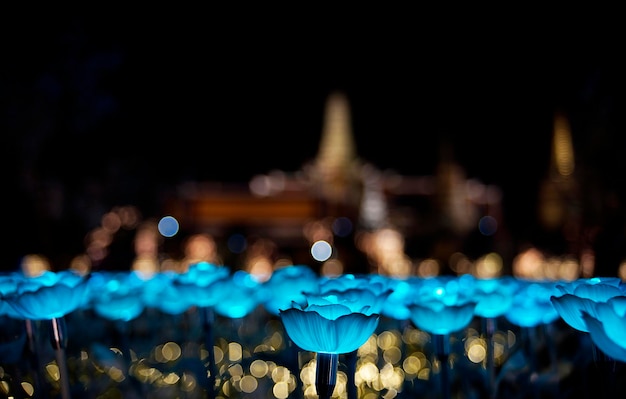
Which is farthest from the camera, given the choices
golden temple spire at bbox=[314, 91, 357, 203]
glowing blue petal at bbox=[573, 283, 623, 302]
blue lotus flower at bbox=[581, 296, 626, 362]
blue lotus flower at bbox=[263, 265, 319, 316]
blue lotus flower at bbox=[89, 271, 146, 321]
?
golden temple spire at bbox=[314, 91, 357, 203]

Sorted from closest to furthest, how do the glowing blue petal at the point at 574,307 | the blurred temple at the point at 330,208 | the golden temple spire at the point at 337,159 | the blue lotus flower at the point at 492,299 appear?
the glowing blue petal at the point at 574,307
the blue lotus flower at the point at 492,299
the blurred temple at the point at 330,208
the golden temple spire at the point at 337,159

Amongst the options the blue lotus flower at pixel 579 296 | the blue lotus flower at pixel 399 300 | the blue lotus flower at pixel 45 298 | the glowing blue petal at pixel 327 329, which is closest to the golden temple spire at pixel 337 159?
the blue lotus flower at pixel 399 300

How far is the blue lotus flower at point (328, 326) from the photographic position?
116 cm

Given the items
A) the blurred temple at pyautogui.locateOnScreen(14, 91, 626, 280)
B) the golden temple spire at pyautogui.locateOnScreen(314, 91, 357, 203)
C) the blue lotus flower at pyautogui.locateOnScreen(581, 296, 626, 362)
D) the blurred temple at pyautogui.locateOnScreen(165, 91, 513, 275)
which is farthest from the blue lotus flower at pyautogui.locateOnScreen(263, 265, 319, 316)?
the golden temple spire at pyautogui.locateOnScreen(314, 91, 357, 203)

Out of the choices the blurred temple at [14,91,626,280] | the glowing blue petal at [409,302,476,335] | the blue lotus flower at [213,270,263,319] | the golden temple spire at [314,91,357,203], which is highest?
the golden temple spire at [314,91,357,203]

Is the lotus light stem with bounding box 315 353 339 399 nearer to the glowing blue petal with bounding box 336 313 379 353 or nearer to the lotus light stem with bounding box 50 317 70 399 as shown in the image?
the glowing blue petal with bounding box 336 313 379 353

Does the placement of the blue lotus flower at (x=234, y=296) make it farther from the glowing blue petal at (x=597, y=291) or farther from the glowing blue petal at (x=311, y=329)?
the glowing blue petal at (x=597, y=291)

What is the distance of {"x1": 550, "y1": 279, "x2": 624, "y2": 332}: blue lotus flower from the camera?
1201 mm

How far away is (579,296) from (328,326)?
53 centimetres

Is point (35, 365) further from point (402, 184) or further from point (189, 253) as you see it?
point (402, 184)

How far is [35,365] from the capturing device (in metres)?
1.64

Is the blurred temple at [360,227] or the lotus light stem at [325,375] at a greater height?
the blurred temple at [360,227]

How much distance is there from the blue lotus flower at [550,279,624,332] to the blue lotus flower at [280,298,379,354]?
0.40 meters

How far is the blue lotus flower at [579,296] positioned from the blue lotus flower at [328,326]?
1.33 feet
